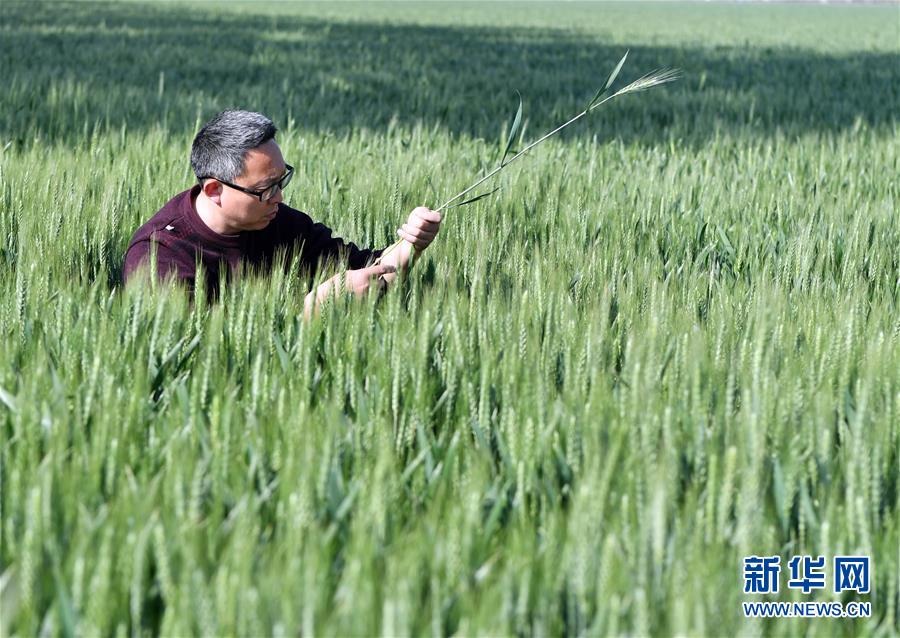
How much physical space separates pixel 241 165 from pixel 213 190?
11cm

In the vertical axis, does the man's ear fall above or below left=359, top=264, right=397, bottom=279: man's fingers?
above

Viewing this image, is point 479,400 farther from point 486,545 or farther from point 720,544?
point 720,544

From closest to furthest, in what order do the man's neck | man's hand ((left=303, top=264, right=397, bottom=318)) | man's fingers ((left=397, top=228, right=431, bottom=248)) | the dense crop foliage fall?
the dense crop foliage, man's hand ((left=303, top=264, right=397, bottom=318)), man's fingers ((left=397, top=228, right=431, bottom=248)), the man's neck

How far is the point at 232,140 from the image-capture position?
87.1 inches

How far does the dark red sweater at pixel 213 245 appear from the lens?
2277mm

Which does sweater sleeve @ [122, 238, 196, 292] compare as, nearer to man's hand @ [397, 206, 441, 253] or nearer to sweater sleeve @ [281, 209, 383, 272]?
sweater sleeve @ [281, 209, 383, 272]

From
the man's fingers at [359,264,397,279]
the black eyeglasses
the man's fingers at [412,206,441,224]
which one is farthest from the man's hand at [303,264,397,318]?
the black eyeglasses

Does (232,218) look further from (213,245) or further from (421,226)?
(421,226)

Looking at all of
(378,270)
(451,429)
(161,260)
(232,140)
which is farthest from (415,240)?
(451,429)

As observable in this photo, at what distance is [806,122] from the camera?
6309 mm

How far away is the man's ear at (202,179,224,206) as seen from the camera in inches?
88.6

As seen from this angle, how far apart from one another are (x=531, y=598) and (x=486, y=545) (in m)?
0.11

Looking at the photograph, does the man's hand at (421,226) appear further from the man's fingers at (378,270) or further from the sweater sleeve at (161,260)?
the sweater sleeve at (161,260)

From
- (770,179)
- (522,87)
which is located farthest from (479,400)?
(522,87)
